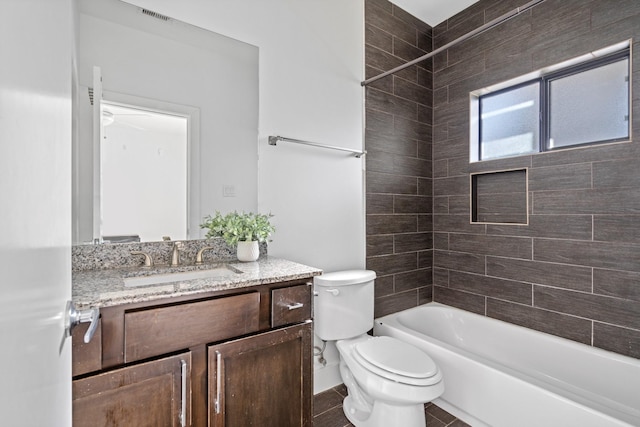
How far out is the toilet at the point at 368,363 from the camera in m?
1.44

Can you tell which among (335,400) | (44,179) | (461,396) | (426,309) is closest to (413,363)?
(461,396)

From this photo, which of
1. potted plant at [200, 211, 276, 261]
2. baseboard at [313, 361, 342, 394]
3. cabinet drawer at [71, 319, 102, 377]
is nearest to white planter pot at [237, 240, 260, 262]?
potted plant at [200, 211, 276, 261]

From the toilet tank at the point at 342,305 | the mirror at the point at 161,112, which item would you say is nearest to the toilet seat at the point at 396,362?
the toilet tank at the point at 342,305

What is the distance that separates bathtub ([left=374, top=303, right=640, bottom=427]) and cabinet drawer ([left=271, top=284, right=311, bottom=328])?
39.2 inches

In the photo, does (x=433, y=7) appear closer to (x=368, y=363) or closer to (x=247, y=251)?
(x=247, y=251)

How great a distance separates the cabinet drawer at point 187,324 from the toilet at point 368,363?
1.89ft

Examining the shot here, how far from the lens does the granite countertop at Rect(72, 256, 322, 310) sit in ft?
3.15

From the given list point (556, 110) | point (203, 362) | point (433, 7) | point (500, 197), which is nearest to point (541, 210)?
point (500, 197)

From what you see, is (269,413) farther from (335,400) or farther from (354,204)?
(354,204)

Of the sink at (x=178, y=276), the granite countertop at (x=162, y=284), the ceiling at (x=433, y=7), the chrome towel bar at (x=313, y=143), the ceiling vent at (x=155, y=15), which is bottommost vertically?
the sink at (x=178, y=276)

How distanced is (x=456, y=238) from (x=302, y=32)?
6.38 ft

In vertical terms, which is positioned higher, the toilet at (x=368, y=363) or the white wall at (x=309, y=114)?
the white wall at (x=309, y=114)

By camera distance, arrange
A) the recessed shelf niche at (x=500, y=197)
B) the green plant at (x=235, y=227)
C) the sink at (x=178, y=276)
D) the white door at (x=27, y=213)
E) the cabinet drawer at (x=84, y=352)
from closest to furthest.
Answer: the white door at (x=27, y=213) → the cabinet drawer at (x=84, y=352) → the sink at (x=178, y=276) → the green plant at (x=235, y=227) → the recessed shelf niche at (x=500, y=197)

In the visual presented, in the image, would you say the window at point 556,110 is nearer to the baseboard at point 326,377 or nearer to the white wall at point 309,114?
the white wall at point 309,114
